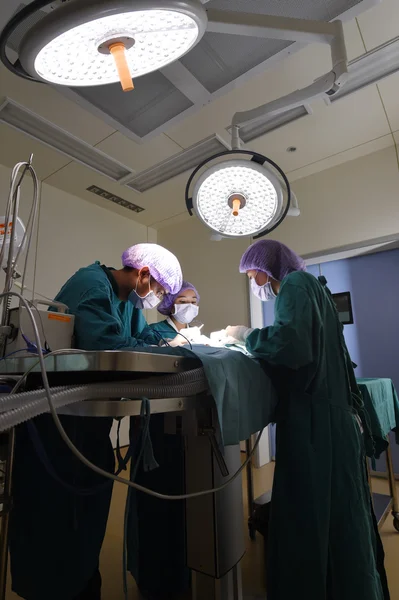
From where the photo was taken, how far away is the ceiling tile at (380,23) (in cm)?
168

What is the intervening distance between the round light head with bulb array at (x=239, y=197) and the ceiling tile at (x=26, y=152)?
1.95 m

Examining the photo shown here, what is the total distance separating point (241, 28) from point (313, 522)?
1185mm

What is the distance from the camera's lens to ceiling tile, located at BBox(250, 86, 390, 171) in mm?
2277

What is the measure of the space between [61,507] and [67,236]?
2.48m

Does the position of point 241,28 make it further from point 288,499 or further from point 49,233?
point 49,233

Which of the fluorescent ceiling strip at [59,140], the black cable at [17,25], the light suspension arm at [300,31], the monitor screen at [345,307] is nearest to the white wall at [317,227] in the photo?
the monitor screen at [345,307]

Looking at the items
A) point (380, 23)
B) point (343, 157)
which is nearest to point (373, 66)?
point (380, 23)

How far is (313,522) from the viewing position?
89cm

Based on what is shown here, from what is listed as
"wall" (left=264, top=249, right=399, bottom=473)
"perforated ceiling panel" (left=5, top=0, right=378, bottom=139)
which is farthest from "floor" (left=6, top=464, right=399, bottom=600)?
"perforated ceiling panel" (left=5, top=0, right=378, bottom=139)

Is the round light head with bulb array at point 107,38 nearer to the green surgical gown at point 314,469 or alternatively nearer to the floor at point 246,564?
the green surgical gown at point 314,469

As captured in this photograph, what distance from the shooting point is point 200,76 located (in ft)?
5.49

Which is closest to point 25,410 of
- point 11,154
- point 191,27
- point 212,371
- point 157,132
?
point 212,371

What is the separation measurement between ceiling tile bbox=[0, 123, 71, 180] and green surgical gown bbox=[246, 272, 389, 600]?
2265 millimetres

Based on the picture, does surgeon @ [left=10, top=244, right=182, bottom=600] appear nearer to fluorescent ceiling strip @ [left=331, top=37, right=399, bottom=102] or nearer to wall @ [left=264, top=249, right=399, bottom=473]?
fluorescent ceiling strip @ [left=331, top=37, right=399, bottom=102]
